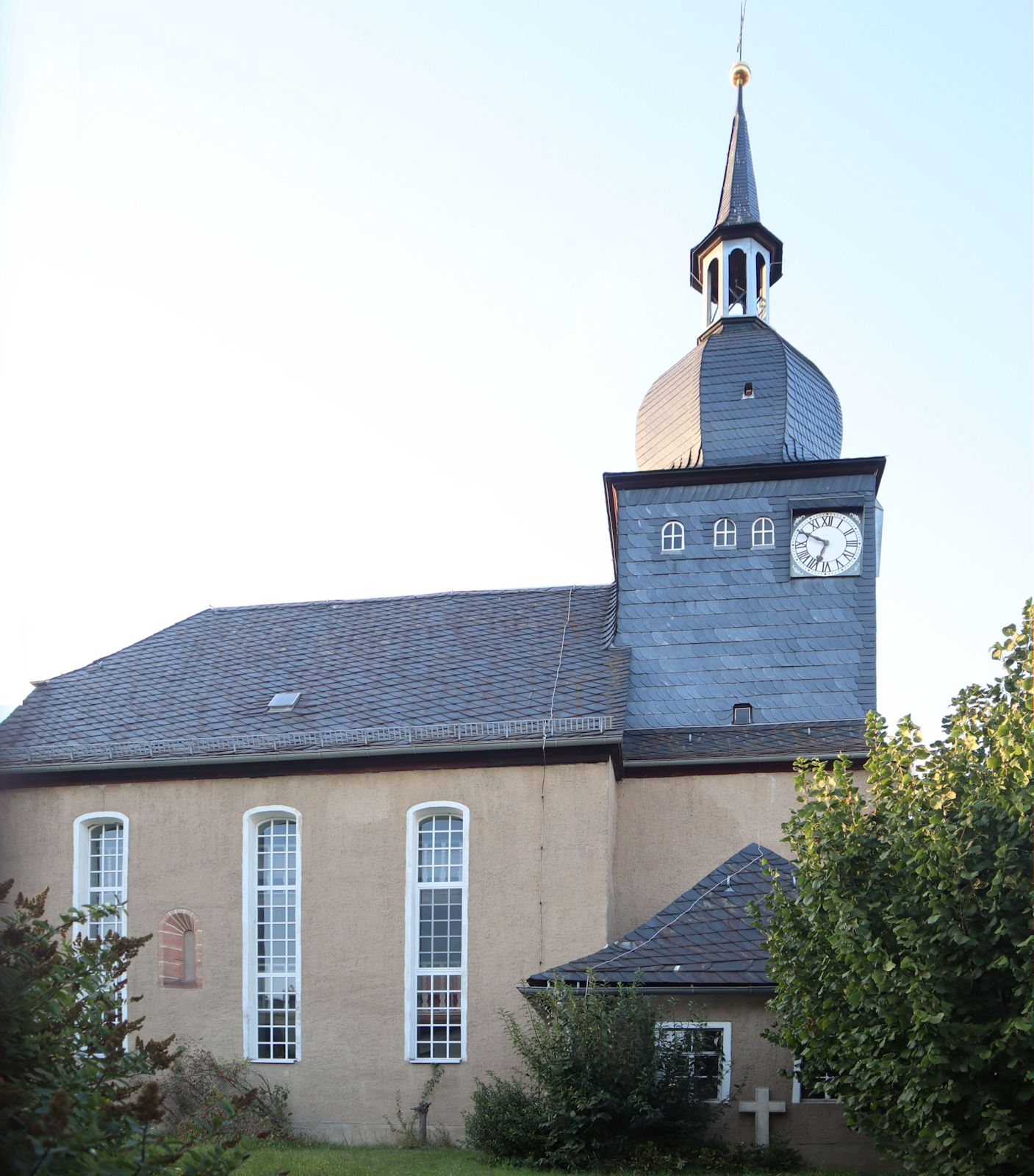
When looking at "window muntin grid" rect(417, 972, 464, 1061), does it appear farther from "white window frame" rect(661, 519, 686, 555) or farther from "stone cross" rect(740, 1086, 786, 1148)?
"white window frame" rect(661, 519, 686, 555)

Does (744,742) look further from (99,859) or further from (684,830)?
(99,859)

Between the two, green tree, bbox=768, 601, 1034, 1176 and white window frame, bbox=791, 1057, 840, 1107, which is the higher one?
green tree, bbox=768, 601, 1034, 1176

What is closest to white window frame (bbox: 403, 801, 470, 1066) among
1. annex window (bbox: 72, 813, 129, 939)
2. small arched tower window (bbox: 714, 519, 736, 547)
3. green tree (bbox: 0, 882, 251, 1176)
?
annex window (bbox: 72, 813, 129, 939)

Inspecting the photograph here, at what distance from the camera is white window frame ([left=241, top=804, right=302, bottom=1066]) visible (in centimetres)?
1886

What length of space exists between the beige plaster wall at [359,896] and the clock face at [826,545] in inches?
195

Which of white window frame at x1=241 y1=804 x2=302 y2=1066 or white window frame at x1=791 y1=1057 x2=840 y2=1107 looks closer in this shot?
white window frame at x1=791 y1=1057 x2=840 y2=1107

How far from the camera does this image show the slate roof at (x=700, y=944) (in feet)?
52.2

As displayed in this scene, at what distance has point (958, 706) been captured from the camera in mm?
12352

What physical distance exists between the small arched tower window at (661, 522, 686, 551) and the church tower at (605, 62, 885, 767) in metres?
0.02

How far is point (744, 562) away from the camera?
70.7 feet

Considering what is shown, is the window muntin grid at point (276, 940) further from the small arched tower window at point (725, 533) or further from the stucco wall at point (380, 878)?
the small arched tower window at point (725, 533)

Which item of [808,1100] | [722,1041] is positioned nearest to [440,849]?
[722,1041]

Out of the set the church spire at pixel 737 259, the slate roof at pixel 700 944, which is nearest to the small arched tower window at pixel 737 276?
the church spire at pixel 737 259

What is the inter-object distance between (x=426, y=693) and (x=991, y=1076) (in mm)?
11142
